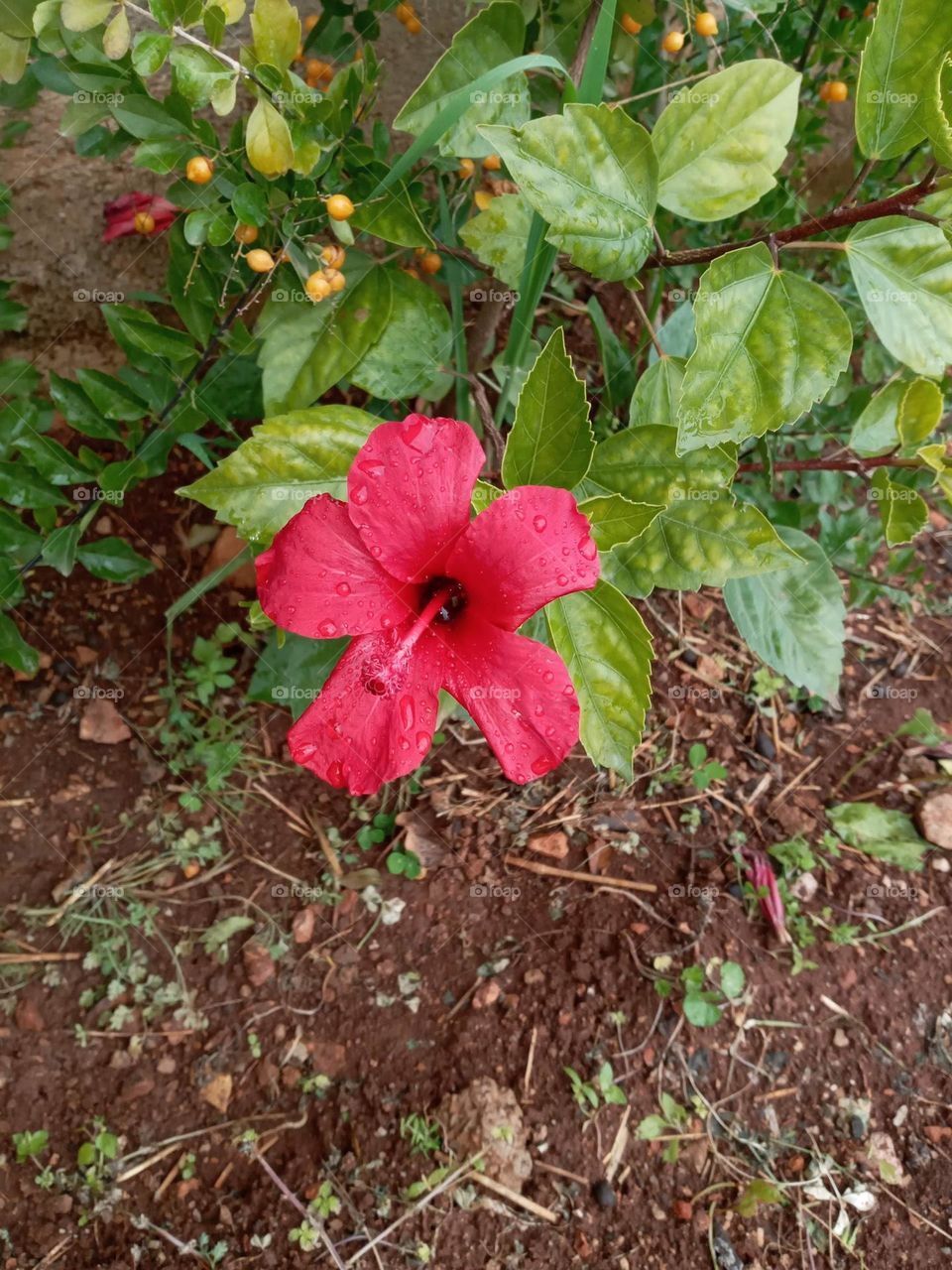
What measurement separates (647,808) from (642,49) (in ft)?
4.14

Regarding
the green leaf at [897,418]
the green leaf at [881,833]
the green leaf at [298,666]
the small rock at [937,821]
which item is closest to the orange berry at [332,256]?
the green leaf at [298,666]

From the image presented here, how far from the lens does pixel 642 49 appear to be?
1396 millimetres

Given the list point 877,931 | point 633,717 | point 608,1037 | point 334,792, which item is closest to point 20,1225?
point 334,792

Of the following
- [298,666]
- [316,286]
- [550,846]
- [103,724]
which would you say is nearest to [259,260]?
[316,286]

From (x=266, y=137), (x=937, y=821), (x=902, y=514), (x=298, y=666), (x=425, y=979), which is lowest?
(x=937, y=821)

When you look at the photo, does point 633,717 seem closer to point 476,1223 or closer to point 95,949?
point 476,1223

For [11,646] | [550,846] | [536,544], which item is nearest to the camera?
[536,544]

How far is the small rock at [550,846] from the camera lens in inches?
65.8

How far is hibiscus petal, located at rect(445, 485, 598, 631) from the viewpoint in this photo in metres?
0.86

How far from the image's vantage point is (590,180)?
0.97 metres

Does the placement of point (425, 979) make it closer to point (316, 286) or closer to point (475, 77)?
point (316, 286)

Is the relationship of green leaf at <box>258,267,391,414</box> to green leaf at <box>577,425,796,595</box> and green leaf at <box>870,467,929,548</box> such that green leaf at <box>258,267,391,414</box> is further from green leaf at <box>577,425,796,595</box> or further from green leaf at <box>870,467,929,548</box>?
green leaf at <box>870,467,929,548</box>

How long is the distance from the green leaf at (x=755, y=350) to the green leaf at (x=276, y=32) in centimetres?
54

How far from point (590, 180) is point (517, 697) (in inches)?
21.7
